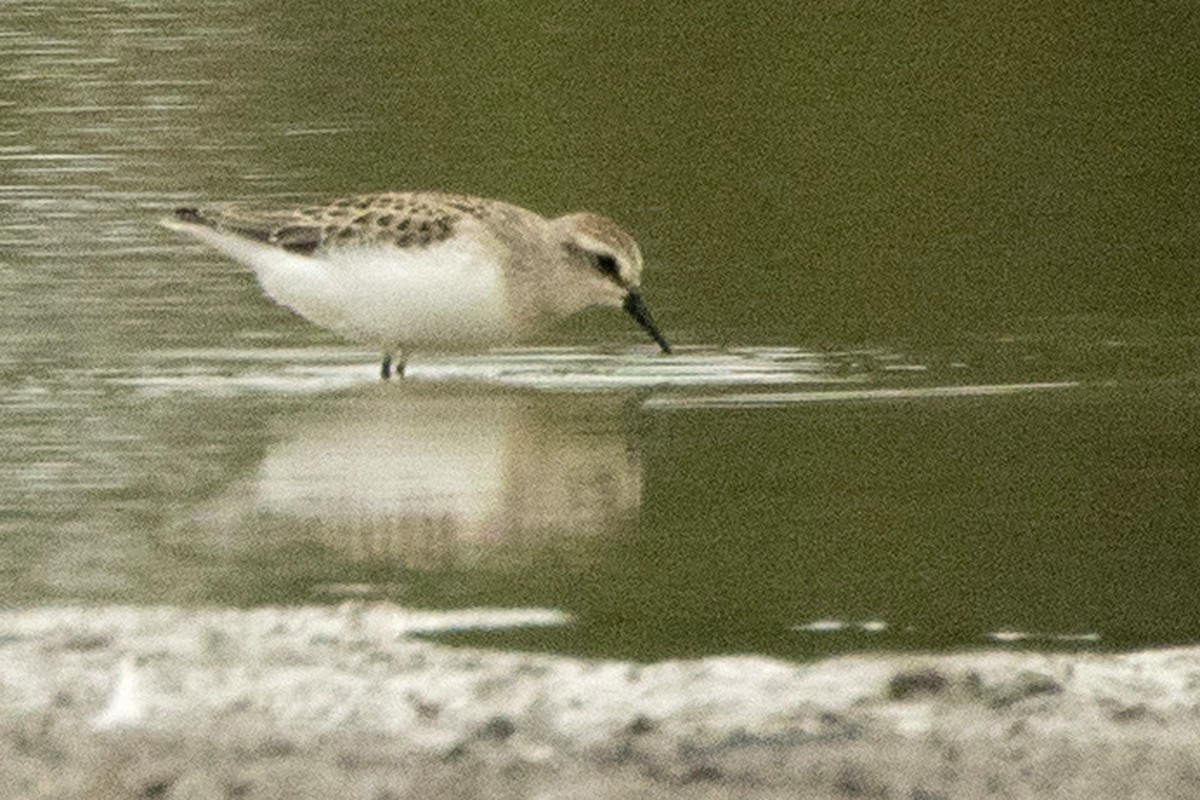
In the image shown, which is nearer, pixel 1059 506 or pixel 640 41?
pixel 1059 506

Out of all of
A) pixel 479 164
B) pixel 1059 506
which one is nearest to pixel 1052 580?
pixel 1059 506

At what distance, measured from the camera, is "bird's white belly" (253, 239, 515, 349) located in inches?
402

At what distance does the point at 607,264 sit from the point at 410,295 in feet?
2.72

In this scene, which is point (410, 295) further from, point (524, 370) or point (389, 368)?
point (524, 370)

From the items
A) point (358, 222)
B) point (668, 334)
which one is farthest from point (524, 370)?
point (358, 222)

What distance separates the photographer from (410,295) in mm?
10211

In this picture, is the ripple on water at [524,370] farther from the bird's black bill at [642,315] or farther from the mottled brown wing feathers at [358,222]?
the mottled brown wing feathers at [358,222]

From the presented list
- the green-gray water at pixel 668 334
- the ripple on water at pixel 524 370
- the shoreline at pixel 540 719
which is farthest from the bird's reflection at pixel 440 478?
the shoreline at pixel 540 719

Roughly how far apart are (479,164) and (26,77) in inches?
124

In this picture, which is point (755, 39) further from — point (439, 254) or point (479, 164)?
point (439, 254)

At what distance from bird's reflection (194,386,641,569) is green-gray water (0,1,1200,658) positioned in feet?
0.07

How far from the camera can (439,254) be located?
10.3 metres

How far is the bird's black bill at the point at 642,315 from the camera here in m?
10.4

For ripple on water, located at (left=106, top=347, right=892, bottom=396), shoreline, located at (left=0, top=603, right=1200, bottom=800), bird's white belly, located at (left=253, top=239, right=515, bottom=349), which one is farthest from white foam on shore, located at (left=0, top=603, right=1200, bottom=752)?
bird's white belly, located at (left=253, top=239, right=515, bottom=349)
